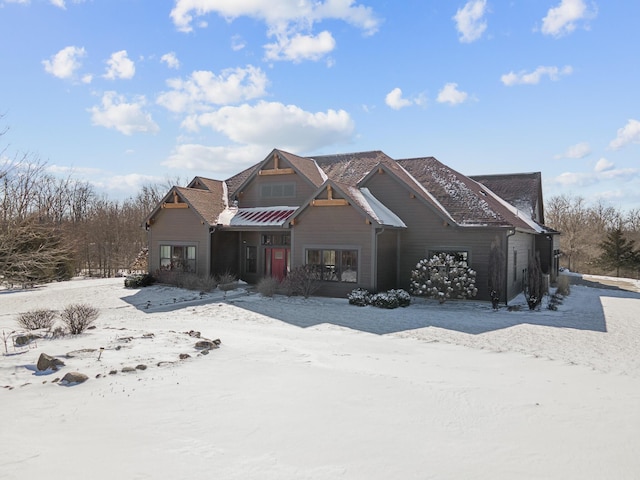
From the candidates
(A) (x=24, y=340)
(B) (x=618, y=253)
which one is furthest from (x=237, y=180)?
(B) (x=618, y=253)

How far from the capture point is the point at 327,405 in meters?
6.88

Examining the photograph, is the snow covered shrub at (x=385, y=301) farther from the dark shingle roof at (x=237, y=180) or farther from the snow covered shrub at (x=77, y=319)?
the dark shingle roof at (x=237, y=180)

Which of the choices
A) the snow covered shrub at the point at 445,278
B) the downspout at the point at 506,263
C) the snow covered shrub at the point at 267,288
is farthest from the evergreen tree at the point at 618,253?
the snow covered shrub at the point at 267,288

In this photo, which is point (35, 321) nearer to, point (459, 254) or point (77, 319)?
point (77, 319)

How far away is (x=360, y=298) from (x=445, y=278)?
3573mm

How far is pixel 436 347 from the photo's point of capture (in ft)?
37.1

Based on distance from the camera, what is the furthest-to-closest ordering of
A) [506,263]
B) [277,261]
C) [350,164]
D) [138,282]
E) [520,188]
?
[520,188] → [350,164] → [277,261] → [138,282] → [506,263]

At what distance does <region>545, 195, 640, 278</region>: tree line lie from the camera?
4000 cm

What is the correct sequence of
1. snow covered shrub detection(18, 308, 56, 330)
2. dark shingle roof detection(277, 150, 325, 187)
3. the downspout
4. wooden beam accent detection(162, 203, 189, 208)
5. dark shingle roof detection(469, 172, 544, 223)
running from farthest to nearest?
dark shingle roof detection(469, 172, 544, 223) → wooden beam accent detection(162, 203, 189, 208) → dark shingle roof detection(277, 150, 325, 187) → the downspout → snow covered shrub detection(18, 308, 56, 330)

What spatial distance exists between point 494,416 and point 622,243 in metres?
41.3

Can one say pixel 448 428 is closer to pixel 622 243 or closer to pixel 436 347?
pixel 436 347

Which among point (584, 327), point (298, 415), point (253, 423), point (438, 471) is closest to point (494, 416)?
point (438, 471)

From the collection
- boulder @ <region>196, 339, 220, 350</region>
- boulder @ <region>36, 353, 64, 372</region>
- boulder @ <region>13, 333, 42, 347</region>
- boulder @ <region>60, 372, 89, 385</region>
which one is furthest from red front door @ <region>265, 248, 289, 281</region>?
boulder @ <region>60, 372, 89, 385</region>

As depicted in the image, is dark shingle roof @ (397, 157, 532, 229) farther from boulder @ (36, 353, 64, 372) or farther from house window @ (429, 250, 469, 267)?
boulder @ (36, 353, 64, 372)
